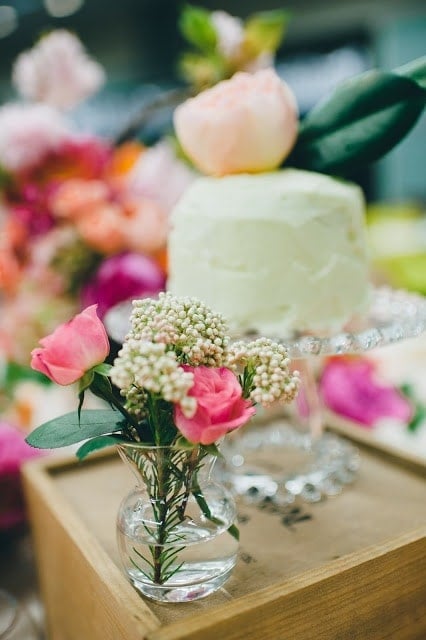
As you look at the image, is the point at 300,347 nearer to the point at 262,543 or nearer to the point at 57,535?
the point at 262,543

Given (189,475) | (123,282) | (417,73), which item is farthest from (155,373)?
(123,282)

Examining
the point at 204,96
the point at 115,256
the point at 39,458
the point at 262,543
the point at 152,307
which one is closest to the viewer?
the point at 152,307

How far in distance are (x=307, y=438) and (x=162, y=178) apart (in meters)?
0.59

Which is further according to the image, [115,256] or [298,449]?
[115,256]

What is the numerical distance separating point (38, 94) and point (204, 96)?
23.9 inches

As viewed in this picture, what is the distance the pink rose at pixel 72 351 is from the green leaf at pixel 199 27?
68cm

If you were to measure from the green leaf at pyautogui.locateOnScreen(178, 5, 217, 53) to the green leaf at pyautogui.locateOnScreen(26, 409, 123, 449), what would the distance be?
2.33ft

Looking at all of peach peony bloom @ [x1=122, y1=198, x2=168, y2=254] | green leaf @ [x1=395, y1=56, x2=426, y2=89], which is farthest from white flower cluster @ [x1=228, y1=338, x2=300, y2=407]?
peach peony bloom @ [x1=122, y1=198, x2=168, y2=254]

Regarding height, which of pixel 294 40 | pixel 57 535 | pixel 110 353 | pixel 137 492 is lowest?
pixel 294 40

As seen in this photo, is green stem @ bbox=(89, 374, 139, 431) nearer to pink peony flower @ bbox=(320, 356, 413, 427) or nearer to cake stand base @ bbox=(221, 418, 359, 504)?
cake stand base @ bbox=(221, 418, 359, 504)

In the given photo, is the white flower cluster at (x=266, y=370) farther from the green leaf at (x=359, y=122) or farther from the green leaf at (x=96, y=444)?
the green leaf at (x=359, y=122)

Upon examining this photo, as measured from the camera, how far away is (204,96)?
86 centimetres

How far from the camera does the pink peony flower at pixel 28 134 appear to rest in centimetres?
125

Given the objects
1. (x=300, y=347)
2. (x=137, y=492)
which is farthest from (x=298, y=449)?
(x=137, y=492)
